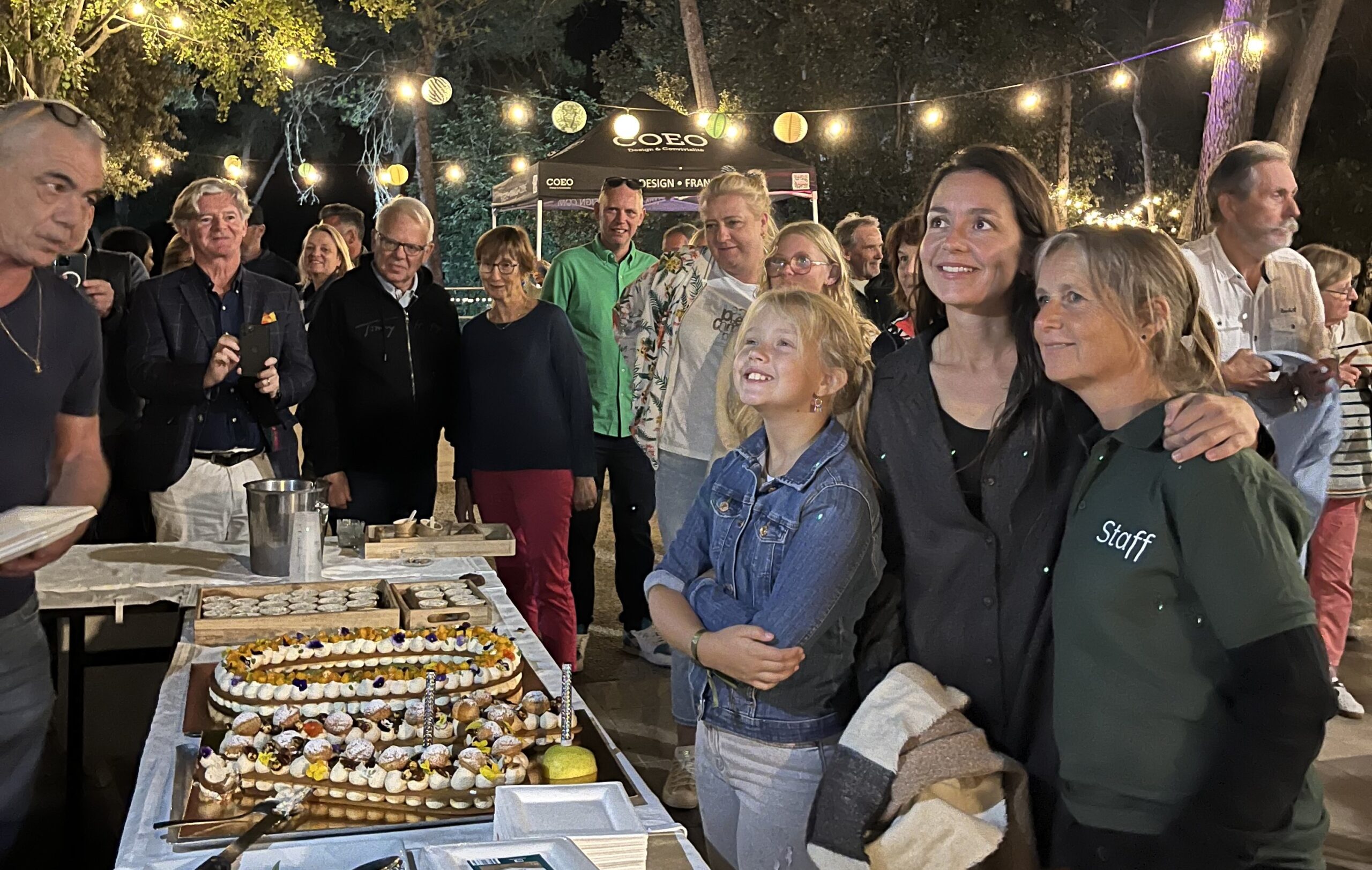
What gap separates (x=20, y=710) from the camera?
2223 mm

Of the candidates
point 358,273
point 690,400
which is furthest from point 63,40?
point 690,400

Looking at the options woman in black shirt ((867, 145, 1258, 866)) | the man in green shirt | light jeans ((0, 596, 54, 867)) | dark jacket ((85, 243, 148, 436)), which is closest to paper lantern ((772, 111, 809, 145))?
the man in green shirt

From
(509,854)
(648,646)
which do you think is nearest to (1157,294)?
(509,854)

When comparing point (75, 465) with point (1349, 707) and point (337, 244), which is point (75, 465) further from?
point (1349, 707)

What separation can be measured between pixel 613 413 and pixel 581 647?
1.04 m

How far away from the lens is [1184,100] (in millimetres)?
19281

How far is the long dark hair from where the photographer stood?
6.14 feet

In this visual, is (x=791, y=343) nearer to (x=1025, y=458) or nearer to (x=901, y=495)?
(x=901, y=495)

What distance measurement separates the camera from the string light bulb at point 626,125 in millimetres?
11016

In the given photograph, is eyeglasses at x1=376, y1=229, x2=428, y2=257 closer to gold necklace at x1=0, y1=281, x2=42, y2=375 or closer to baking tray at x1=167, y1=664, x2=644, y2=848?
gold necklace at x1=0, y1=281, x2=42, y2=375

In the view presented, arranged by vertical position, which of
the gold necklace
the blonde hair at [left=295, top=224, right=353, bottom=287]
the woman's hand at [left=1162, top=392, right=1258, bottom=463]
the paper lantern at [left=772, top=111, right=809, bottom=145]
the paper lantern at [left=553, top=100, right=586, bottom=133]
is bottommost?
the woman's hand at [left=1162, top=392, right=1258, bottom=463]

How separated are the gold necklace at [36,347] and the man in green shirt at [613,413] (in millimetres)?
2950

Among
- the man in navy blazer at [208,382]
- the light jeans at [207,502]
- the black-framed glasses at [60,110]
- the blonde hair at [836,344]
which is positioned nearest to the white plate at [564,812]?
the blonde hair at [836,344]

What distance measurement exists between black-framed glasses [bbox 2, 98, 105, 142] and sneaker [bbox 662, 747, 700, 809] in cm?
233
